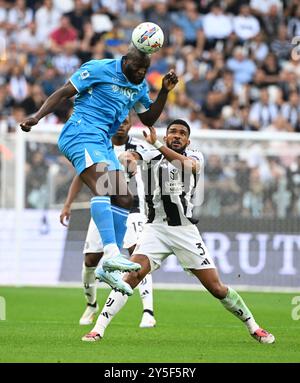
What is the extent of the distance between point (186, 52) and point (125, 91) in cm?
1382

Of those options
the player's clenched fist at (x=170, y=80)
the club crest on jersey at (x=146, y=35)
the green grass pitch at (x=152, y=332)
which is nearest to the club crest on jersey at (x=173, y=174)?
the player's clenched fist at (x=170, y=80)

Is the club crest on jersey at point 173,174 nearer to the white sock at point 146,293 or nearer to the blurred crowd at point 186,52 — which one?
the white sock at point 146,293

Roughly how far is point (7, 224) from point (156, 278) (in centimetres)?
299

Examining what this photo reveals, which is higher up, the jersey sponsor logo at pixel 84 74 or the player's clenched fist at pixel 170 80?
the jersey sponsor logo at pixel 84 74

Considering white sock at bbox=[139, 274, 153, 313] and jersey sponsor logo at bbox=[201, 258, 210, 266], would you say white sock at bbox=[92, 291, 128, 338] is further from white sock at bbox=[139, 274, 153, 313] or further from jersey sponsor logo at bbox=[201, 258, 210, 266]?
white sock at bbox=[139, 274, 153, 313]

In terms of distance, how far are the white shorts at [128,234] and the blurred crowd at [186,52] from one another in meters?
8.29

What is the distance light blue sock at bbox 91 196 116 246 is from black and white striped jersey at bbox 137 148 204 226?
1.03 meters

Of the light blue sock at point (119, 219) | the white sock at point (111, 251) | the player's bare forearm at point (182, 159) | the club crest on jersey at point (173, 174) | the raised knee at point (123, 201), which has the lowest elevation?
the white sock at point (111, 251)

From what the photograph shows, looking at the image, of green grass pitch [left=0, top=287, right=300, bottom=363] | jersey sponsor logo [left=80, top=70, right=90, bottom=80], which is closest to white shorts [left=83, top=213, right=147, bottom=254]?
green grass pitch [left=0, top=287, right=300, bottom=363]

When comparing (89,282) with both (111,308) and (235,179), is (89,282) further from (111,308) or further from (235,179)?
(235,179)

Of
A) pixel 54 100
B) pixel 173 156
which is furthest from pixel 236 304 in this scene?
pixel 54 100

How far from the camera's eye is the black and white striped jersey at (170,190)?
10.8 meters
